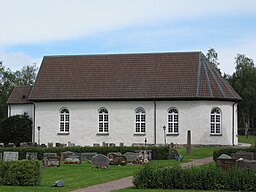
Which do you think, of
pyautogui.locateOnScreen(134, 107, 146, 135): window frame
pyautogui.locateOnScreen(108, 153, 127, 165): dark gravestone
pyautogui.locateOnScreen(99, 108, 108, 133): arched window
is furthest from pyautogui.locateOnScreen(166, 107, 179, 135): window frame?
pyautogui.locateOnScreen(108, 153, 127, 165): dark gravestone

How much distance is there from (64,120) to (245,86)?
4241 cm

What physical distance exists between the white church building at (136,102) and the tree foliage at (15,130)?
2.89ft

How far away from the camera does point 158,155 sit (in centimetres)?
3478

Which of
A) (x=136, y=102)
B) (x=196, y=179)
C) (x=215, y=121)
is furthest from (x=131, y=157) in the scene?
(x=215, y=121)

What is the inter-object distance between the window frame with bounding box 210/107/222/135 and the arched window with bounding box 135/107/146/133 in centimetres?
607

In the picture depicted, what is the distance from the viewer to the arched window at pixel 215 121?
4791cm

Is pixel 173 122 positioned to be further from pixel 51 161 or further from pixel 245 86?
pixel 245 86

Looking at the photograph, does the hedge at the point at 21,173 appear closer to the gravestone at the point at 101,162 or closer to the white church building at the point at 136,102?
the gravestone at the point at 101,162

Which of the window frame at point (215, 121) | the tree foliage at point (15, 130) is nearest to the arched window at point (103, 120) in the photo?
the tree foliage at point (15, 130)

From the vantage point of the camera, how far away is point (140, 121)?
1916 inches

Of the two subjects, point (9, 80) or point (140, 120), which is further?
point (9, 80)

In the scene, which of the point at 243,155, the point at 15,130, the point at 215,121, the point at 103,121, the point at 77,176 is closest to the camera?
the point at 77,176

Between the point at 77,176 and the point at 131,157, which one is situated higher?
the point at 131,157

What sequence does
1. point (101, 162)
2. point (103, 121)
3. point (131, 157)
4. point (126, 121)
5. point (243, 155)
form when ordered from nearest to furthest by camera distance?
point (101, 162) → point (243, 155) → point (131, 157) → point (126, 121) → point (103, 121)
